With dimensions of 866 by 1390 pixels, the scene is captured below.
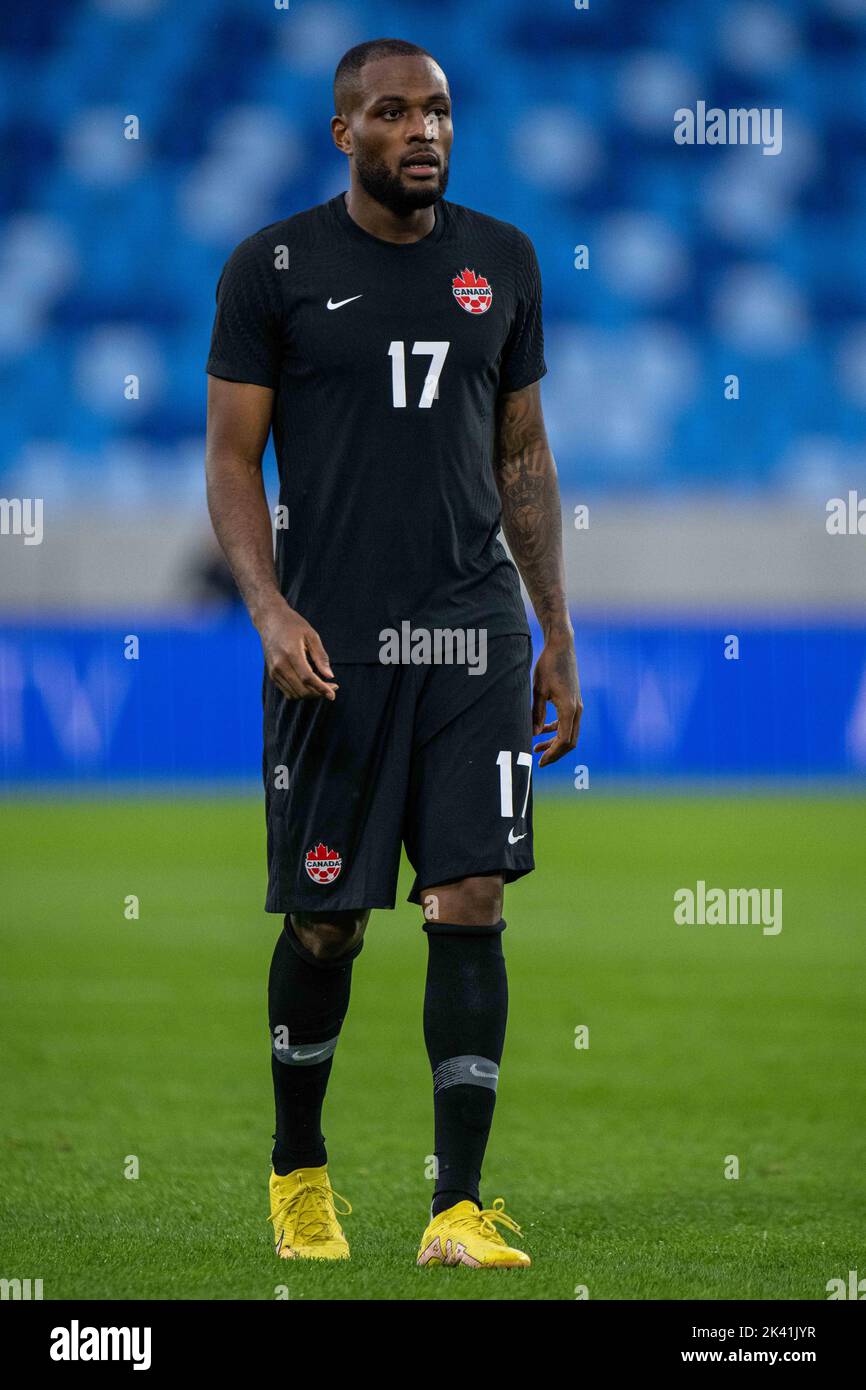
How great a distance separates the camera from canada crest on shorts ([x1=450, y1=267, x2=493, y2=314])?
4.02m

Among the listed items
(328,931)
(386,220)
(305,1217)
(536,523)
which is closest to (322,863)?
(328,931)

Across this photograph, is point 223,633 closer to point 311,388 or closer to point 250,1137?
point 250,1137

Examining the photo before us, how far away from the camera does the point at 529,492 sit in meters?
4.25

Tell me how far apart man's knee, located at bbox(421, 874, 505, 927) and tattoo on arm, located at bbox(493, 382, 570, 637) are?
25.1 inches

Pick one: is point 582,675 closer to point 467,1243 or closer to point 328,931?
point 328,931

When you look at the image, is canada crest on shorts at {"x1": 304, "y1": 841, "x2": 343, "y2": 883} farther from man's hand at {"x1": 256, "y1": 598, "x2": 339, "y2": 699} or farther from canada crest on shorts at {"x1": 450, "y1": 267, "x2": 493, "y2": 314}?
canada crest on shorts at {"x1": 450, "y1": 267, "x2": 493, "y2": 314}

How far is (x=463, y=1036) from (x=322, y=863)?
416 millimetres

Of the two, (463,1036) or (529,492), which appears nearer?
(463,1036)

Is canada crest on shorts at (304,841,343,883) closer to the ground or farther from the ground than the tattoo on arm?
closer to the ground

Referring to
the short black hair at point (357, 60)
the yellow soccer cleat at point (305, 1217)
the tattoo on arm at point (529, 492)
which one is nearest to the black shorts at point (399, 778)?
the tattoo on arm at point (529, 492)

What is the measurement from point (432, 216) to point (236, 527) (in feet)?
2.38

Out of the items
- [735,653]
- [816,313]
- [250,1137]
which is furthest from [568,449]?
[250,1137]

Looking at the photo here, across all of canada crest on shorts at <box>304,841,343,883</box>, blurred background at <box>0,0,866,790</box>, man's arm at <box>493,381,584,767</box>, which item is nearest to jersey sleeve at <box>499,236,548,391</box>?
man's arm at <box>493,381,584,767</box>
